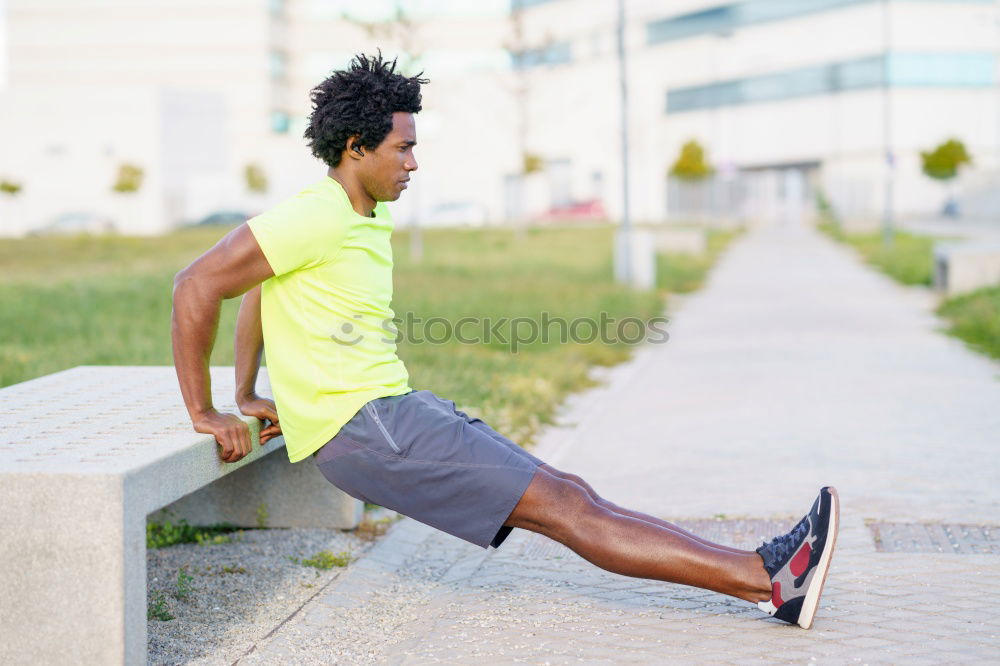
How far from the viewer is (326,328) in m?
3.89

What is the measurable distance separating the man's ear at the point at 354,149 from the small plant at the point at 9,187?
52.8m

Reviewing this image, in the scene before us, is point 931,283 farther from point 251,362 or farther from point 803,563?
point 251,362

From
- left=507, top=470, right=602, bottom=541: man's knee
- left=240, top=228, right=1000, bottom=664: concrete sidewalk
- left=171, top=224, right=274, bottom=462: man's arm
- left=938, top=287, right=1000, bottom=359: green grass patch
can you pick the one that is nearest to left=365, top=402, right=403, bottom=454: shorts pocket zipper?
left=507, top=470, right=602, bottom=541: man's knee

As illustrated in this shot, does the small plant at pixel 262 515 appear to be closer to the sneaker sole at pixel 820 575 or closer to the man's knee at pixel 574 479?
the man's knee at pixel 574 479

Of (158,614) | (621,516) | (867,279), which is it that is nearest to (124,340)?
(158,614)

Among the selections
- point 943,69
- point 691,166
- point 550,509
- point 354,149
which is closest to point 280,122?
point 691,166

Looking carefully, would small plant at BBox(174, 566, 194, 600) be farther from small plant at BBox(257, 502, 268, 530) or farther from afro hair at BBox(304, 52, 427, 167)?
afro hair at BBox(304, 52, 427, 167)

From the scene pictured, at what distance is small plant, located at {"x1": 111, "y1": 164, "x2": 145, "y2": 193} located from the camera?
50906 mm

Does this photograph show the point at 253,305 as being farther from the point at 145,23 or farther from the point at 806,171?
the point at 145,23

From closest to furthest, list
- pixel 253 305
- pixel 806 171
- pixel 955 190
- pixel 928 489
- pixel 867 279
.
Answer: pixel 253 305 → pixel 928 489 → pixel 867 279 → pixel 955 190 → pixel 806 171

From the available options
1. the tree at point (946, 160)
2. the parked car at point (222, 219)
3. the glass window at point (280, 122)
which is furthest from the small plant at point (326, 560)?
the glass window at point (280, 122)

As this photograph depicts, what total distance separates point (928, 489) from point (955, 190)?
56.8 meters

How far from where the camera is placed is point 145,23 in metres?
80.5

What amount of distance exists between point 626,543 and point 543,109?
65.8 meters
